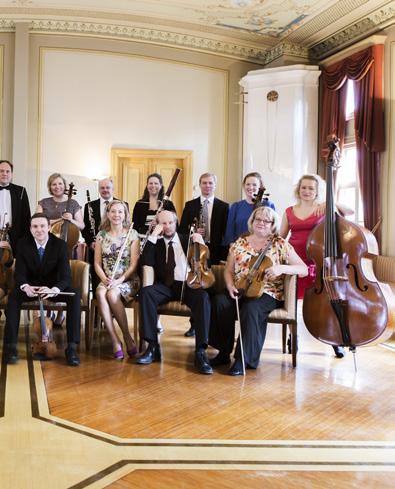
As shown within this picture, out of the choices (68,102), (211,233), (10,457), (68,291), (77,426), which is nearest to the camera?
(10,457)

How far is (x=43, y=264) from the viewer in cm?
365

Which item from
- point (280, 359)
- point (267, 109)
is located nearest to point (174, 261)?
point (280, 359)

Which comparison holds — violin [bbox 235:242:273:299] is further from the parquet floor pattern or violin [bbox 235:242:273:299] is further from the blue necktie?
the blue necktie

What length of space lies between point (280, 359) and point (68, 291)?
4.86 feet

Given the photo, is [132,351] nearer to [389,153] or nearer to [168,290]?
[168,290]

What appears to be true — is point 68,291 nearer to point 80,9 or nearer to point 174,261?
point 174,261

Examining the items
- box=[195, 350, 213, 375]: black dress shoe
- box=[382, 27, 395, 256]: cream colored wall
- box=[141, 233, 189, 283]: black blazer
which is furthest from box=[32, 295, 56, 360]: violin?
box=[382, 27, 395, 256]: cream colored wall

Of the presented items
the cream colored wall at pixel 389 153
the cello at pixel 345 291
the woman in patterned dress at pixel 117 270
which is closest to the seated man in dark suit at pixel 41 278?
the woman in patterned dress at pixel 117 270

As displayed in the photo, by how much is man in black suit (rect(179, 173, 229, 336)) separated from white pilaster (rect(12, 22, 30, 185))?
3.03 meters

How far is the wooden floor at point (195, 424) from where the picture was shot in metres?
2.01

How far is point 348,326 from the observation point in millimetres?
3184

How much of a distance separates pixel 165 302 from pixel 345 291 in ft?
3.79

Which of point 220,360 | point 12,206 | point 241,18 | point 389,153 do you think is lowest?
point 220,360

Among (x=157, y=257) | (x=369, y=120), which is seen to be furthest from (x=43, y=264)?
(x=369, y=120)
